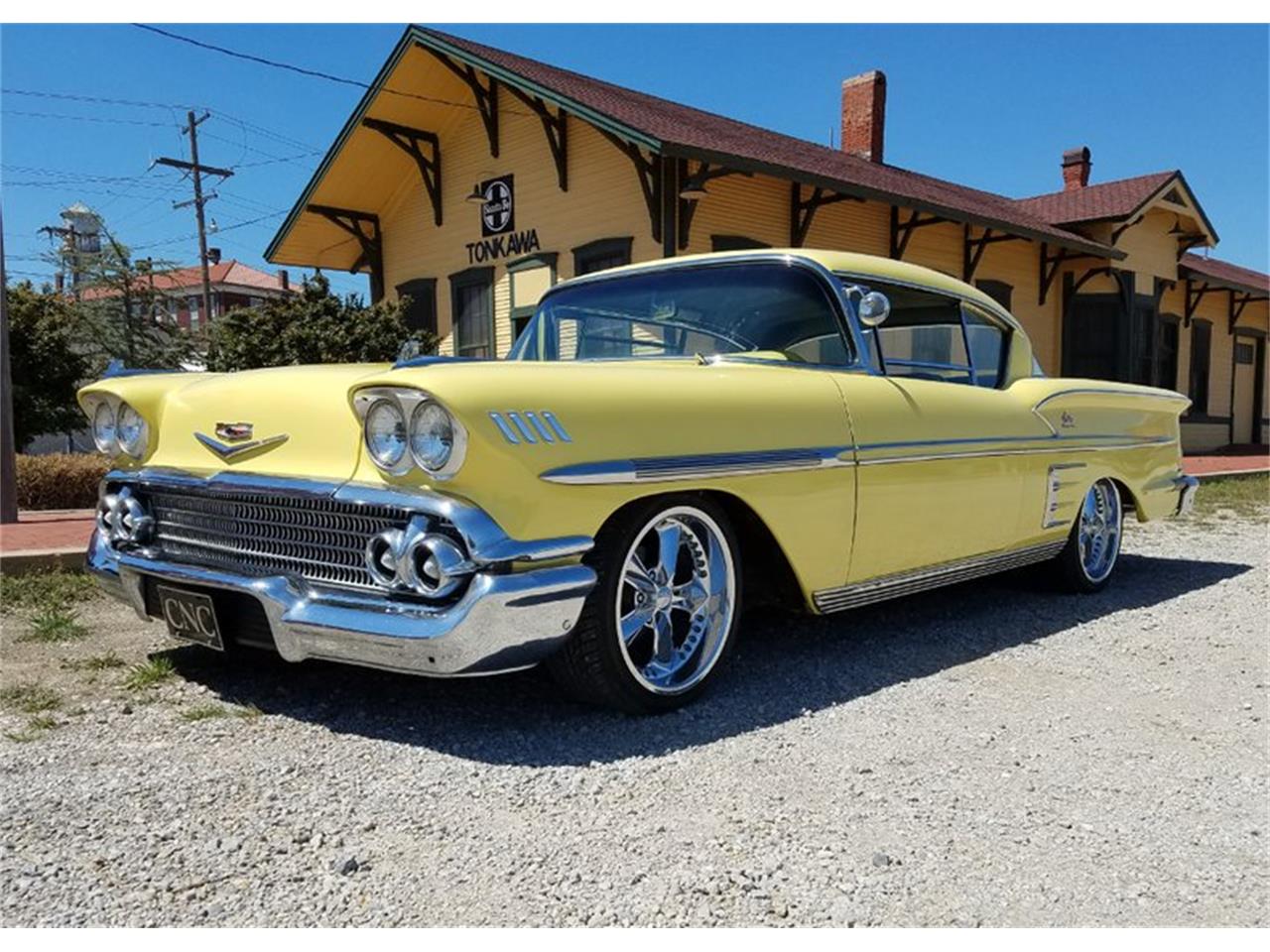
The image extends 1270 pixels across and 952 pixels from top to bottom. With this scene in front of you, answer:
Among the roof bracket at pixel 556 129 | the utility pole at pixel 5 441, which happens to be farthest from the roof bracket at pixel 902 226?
the utility pole at pixel 5 441

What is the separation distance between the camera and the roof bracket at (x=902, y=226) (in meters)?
13.4

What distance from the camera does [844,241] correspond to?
43.0 ft

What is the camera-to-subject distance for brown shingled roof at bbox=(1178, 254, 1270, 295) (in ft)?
62.8

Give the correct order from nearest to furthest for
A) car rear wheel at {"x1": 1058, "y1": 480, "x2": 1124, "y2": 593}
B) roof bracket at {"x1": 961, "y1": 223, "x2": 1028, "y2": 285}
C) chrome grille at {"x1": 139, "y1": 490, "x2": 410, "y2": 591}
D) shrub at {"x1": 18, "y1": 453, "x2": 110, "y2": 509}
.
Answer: chrome grille at {"x1": 139, "y1": 490, "x2": 410, "y2": 591} → car rear wheel at {"x1": 1058, "y1": 480, "x2": 1124, "y2": 593} → shrub at {"x1": 18, "y1": 453, "x2": 110, "y2": 509} → roof bracket at {"x1": 961, "y1": 223, "x2": 1028, "y2": 285}

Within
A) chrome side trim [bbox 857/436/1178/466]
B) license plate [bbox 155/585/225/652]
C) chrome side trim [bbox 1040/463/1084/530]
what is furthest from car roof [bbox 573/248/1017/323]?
license plate [bbox 155/585/225/652]

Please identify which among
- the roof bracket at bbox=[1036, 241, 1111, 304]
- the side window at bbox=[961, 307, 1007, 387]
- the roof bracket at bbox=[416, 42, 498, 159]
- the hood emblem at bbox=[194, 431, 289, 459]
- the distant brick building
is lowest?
the hood emblem at bbox=[194, 431, 289, 459]

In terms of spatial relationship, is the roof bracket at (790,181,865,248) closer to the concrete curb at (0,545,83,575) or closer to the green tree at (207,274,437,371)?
the green tree at (207,274,437,371)

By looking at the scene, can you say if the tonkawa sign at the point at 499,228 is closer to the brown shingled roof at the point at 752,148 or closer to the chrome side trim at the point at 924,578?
the brown shingled roof at the point at 752,148

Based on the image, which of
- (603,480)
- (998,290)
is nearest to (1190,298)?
(998,290)

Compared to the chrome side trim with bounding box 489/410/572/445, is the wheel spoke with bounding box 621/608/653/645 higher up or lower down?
lower down

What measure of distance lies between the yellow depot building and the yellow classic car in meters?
6.11

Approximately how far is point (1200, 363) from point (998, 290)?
7581 mm

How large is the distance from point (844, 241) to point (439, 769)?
37.5 feet

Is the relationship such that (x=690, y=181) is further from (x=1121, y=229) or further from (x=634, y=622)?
(x=1121, y=229)
